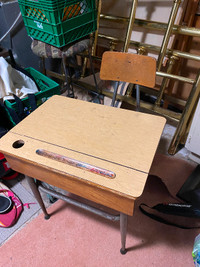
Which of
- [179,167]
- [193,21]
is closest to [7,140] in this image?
[179,167]

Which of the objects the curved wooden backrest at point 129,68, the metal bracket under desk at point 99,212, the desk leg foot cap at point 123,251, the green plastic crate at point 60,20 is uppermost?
the green plastic crate at point 60,20

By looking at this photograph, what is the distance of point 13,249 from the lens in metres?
1.14

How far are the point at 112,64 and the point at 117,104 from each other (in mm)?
644

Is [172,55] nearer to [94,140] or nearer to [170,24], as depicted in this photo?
[170,24]

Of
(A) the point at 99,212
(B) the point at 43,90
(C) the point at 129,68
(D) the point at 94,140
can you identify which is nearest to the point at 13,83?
(B) the point at 43,90

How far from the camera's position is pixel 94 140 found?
33.6 inches

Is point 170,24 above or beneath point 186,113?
above

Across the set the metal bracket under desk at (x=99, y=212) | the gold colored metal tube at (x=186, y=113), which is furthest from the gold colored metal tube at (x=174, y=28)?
the metal bracket under desk at (x=99, y=212)

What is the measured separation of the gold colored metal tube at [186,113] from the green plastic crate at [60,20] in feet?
3.04

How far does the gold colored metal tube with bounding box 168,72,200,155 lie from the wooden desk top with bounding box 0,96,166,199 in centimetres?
61

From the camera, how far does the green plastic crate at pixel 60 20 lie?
128 centimetres

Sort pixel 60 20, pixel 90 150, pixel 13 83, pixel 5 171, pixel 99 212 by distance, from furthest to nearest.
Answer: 1. pixel 13 83
2. pixel 5 171
3. pixel 60 20
4. pixel 99 212
5. pixel 90 150

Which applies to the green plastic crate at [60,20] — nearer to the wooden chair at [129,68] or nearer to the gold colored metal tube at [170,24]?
the wooden chair at [129,68]

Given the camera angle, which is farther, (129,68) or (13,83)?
(13,83)
